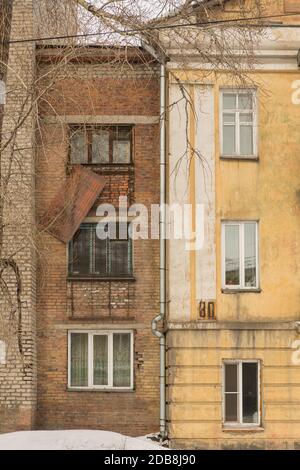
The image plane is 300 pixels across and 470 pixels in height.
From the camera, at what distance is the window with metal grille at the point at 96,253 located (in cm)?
1909

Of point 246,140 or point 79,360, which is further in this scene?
point 79,360

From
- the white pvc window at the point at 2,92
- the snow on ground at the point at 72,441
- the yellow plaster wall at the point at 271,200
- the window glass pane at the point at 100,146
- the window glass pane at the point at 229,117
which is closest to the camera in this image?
the white pvc window at the point at 2,92

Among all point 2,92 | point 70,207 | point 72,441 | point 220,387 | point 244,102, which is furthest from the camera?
point 70,207

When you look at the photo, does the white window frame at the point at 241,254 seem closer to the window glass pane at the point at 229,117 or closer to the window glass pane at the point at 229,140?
the window glass pane at the point at 229,140

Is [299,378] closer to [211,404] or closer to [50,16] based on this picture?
[211,404]

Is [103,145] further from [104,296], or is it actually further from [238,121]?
[104,296]

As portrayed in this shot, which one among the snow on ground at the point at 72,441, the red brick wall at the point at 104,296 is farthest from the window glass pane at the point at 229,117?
the snow on ground at the point at 72,441

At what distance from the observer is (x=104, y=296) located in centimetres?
1889

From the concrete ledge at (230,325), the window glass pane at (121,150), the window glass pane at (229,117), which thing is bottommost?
the concrete ledge at (230,325)

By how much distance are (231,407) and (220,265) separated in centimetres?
295

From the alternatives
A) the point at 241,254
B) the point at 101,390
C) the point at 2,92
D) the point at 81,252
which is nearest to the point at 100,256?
the point at 81,252

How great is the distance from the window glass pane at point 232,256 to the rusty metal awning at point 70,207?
120 inches

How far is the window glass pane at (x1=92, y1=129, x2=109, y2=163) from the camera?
19.4 meters
